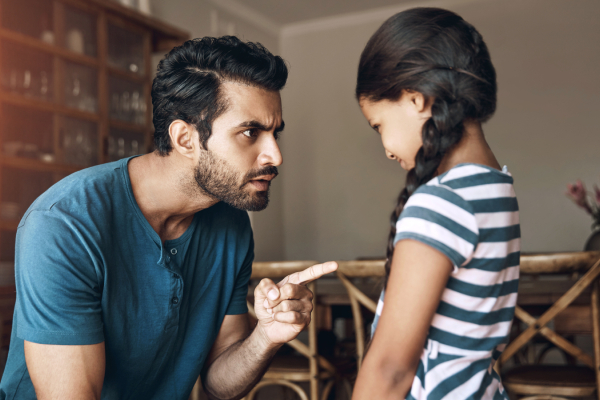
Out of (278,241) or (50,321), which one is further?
(278,241)

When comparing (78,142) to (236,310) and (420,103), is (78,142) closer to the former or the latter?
(236,310)

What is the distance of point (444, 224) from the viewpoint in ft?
2.51

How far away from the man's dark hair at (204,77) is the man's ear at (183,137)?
0.05 ft

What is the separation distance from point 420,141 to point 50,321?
0.78 m

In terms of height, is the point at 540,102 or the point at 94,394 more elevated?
the point at 540,102

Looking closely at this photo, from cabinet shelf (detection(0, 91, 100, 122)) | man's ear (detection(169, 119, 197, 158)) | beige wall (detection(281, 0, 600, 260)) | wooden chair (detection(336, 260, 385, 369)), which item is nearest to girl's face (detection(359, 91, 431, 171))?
man's ear (detection(169, 119, 197, 158))

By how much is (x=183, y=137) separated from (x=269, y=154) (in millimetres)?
226

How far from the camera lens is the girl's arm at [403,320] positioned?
77 centimetres

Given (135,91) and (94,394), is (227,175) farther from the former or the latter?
(135,91)

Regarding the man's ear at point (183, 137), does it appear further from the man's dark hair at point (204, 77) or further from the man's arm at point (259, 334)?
the man's arm at point (259, 334)

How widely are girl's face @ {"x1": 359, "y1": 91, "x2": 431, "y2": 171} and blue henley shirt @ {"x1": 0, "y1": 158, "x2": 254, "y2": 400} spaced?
1.91 feet

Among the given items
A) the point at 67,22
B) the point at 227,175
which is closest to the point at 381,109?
the point at 227,175

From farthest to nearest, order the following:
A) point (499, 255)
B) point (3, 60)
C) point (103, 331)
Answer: point (3, 60), point (103, 331), point (499, 255)

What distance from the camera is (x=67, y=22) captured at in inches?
113
